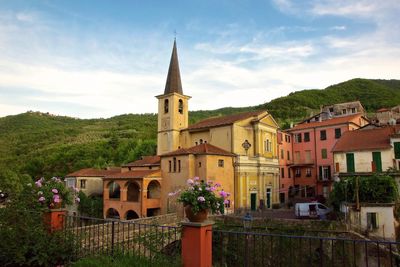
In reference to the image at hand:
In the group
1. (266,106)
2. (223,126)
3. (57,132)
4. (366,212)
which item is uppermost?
(266,106)

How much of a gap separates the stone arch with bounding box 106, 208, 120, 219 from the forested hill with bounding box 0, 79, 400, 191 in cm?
1801

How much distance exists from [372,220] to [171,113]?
2385cm

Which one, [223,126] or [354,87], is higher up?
[354,87]

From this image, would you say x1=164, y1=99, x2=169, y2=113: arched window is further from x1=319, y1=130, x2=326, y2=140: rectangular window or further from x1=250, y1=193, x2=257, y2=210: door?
x1=319, y1=130, x2=326, y2=140: rectangular window

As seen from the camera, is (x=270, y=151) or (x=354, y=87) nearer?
(x=270, y=151)

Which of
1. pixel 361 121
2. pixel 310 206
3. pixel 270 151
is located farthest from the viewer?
pixel 361 121

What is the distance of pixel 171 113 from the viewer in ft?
123

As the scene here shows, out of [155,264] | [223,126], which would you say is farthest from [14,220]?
[223,126]

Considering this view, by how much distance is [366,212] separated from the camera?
21.7 m

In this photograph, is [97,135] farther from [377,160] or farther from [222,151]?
[377,160]

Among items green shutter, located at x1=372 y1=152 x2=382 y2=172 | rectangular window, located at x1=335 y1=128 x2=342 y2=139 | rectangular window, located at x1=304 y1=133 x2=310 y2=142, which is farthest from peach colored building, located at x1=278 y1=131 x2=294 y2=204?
green shutter, located at x1=372 y1=152 x2=382 y2=172

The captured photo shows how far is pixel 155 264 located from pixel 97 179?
37206 mm

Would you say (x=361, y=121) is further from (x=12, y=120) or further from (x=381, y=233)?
(x=12, y=120)

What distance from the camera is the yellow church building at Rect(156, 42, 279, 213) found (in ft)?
97.2
